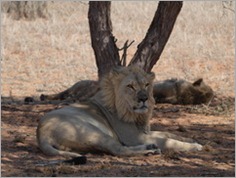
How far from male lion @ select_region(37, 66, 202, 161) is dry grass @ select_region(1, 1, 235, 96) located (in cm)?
469

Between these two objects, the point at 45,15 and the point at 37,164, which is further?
the point at 45,15

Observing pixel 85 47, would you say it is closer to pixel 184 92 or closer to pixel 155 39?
pixel 184 92

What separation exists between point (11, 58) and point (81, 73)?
70.9 inches

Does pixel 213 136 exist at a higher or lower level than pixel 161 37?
lower

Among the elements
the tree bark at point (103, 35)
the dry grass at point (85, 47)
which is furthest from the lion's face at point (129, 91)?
the dry grass at point (85, 47)

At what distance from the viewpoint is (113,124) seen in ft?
23.2

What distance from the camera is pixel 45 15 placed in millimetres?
18938

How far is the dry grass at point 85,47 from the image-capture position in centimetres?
1282

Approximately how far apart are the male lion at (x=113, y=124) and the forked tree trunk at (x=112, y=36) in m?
2.07

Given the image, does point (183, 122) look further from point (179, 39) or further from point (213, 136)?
point (179, 39)

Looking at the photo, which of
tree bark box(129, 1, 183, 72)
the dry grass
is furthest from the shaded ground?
the dry grass

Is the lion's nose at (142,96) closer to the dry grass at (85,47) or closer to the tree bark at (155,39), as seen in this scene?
the tree bark at (155,39)

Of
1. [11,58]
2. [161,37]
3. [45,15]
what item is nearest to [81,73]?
[11,58]

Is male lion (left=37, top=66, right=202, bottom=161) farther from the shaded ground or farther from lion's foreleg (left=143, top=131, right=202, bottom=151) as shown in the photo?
the shaded ground
